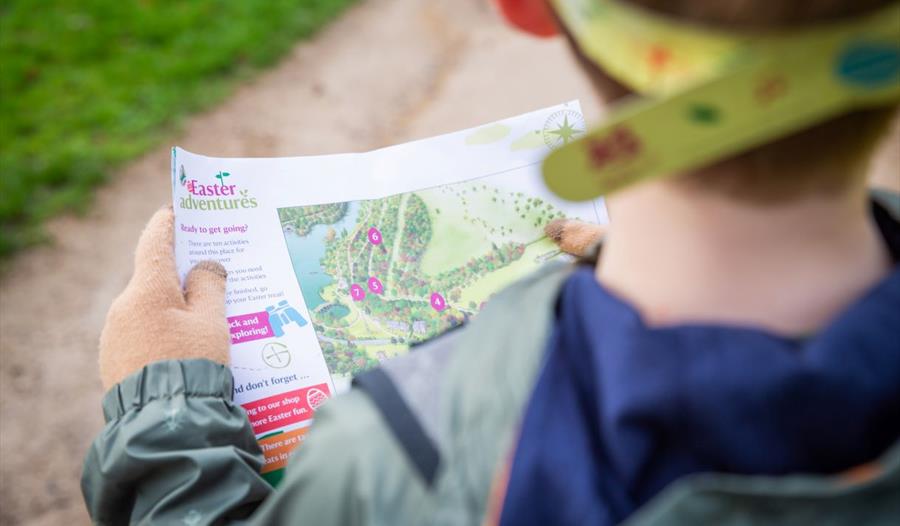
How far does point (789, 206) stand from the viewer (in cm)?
61

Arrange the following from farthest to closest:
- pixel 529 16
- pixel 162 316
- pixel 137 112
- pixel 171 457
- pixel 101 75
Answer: pixel 101 75, pixel 137 112, pixel 162 316, pixel 171 457, pixel 529 16

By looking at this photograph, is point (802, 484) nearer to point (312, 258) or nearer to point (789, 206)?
point (789, 206)

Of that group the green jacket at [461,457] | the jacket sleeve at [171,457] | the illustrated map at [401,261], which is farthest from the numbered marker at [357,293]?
the green jacket at [461,457]

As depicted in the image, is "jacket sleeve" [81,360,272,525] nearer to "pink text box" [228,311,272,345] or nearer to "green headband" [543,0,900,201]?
"pink text box" [228,311,272,345]

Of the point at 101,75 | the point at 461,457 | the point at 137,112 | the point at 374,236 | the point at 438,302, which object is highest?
the point at 101,75

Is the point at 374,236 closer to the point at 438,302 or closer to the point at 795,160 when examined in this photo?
the point at 438,302

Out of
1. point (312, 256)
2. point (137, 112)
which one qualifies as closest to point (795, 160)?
point (312, 256)

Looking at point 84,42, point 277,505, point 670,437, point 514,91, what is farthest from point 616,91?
point 84,42

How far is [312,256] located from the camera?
3.91 ft

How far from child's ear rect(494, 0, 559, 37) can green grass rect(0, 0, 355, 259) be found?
2.26 meters

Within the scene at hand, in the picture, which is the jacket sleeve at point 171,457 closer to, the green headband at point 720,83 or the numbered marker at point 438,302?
the numbered marker at point 438,302

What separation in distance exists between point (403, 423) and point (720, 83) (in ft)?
1.12

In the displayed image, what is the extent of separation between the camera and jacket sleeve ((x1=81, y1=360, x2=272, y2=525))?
36.8 inches

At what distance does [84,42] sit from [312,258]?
2.53 meters
